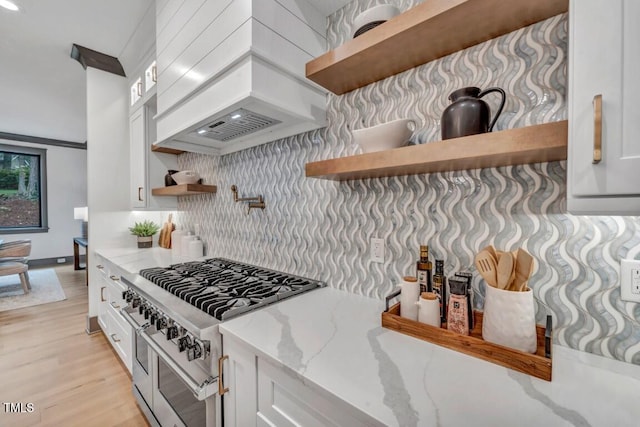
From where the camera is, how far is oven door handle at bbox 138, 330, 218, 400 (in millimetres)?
948

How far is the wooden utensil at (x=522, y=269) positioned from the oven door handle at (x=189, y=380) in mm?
1034

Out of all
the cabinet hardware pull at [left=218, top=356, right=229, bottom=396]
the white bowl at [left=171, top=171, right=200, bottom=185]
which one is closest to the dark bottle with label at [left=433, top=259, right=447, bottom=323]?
the cabinet hardware pull at [left=218, top=356, right=229, bottom=396]

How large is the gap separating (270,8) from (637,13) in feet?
3.96

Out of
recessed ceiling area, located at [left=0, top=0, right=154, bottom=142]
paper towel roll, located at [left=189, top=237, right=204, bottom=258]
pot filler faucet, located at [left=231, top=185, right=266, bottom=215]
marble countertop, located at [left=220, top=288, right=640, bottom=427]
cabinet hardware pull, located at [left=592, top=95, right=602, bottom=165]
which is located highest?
recessed ceiling area, located at [left=0, top=0, right=154, bottom=142]

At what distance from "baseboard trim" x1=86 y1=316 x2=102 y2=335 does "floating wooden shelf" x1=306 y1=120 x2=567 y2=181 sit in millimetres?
3066

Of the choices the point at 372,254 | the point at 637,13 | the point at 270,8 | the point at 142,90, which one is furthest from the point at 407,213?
the point at 142,90

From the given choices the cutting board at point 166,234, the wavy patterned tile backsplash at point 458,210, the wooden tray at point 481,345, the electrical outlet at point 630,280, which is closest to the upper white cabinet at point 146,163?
the cutting board at point 166,234

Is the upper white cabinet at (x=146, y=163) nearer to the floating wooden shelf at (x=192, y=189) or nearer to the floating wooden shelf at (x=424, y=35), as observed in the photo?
the floating wooden shelf at (x=192, y=189)

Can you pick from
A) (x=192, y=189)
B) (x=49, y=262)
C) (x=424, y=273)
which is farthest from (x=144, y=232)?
(x=49, y=262)

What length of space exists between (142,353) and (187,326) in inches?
30.9

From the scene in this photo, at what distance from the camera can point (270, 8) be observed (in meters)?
1.23

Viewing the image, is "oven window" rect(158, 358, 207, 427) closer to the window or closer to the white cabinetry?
the white cabinetry

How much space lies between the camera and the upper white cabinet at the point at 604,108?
1.81 feet

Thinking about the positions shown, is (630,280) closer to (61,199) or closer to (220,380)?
(220,380)
